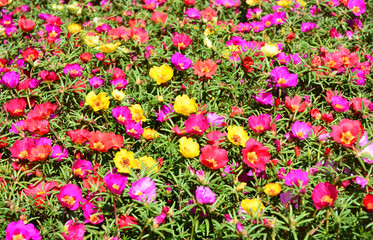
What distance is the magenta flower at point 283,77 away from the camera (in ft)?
7.70

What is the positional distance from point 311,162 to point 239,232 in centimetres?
73

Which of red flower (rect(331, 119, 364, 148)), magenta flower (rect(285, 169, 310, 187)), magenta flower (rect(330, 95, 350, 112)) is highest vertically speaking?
red flower (rect(331, 119, 364, 148))

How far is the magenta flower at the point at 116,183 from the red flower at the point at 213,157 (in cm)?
41

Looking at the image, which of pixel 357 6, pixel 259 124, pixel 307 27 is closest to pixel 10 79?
pixel 259 124

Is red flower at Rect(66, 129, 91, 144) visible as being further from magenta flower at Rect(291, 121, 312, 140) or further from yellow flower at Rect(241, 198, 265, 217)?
magenta flower at Rect(291, 121, 312, 140)

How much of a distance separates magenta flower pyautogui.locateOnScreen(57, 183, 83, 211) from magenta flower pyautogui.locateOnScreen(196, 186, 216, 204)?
610 mm

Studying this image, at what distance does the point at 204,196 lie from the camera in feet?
5.73

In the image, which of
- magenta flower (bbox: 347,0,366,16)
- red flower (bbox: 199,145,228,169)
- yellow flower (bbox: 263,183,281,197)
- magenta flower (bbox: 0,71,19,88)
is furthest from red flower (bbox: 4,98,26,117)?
magenta flower (bbox: 347,0,366,16)

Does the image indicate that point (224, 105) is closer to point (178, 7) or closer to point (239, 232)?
point (239, 232)

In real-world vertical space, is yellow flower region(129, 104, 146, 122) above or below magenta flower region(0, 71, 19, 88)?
below

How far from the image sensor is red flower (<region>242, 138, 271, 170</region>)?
1858mm

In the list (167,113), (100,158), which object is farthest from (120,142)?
(167,113)

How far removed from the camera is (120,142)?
2.14 meters

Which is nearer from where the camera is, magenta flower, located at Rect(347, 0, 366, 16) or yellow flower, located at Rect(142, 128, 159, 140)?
yellow flower, located at Rect(142, 128, 159, 140)
